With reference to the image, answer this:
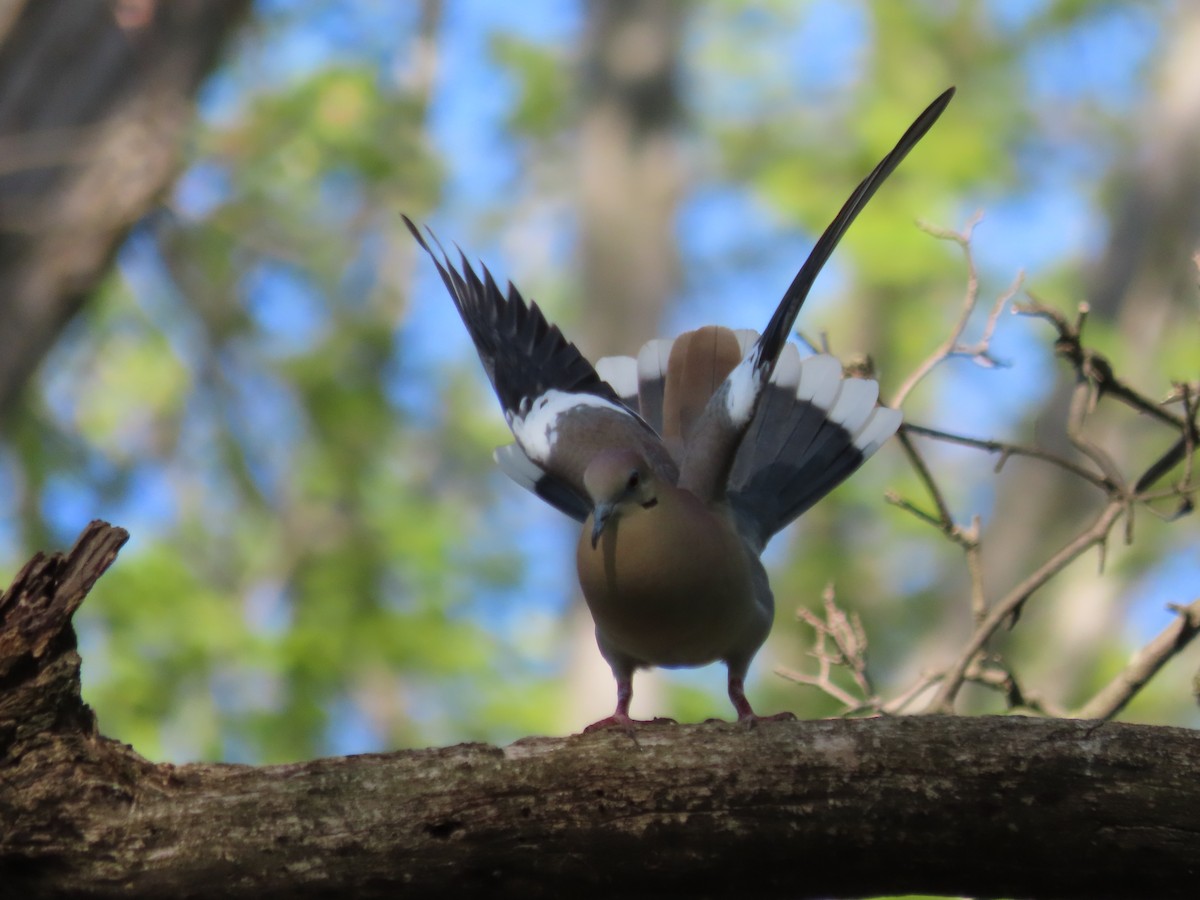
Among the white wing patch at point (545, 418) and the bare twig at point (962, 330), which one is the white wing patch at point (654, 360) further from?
the bare twig at point (962, 330)

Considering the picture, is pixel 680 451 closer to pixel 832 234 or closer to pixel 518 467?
pixel 518 467

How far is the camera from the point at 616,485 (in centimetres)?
317

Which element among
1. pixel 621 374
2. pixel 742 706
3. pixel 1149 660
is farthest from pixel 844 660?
pixel 621 374

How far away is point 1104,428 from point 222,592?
607 centimetres

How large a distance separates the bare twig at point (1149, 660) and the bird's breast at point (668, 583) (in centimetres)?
88

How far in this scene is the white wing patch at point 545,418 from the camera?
3564 mm

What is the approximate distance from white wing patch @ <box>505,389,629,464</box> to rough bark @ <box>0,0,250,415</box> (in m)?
2.06

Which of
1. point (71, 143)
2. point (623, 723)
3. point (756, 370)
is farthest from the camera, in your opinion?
point (71, 143)

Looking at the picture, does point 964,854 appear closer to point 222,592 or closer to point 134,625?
point 134,625

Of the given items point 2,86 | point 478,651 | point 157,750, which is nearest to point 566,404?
point 2,86

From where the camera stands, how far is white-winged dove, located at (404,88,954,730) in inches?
125

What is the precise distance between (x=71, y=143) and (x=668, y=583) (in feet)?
9.71

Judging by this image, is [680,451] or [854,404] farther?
[680,451]

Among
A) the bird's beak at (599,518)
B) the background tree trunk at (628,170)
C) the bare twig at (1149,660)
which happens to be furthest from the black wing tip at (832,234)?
the background tree trunk at (628,170)
